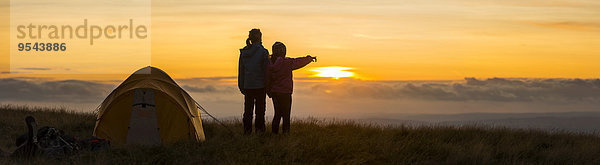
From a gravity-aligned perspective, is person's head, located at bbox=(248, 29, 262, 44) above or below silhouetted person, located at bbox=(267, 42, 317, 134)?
above

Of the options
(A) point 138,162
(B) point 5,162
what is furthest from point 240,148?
(B) point 5,162

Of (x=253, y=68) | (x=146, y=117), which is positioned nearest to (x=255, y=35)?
(x=253, y=68)

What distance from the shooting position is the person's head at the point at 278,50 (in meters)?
12.5

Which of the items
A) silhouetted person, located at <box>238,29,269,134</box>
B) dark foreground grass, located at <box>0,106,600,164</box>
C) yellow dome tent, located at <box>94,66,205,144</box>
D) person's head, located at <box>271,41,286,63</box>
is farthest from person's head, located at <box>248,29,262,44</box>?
yellow dome tent, located at <box>94,66,205,144</box>

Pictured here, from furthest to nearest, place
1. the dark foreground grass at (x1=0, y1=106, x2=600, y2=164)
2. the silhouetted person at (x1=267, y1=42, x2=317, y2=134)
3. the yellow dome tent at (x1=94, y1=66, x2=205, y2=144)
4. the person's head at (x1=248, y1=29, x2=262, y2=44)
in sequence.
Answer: the yellow dome tent at (x1=94, y1=66, x2=205, y2=144), the person's head at (x1=248, y1=29, x2=262, y2=44), the silhouetted person at (x1=267, y1=42, x2=317, y2=134), the dark foreground grass at (x1=0, y1=106, x2=600, y2=164)

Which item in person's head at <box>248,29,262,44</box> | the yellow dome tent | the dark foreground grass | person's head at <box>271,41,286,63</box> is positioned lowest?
the dark foreground grass

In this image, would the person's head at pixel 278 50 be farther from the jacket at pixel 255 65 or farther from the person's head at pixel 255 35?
the person's head at pixel 255 35

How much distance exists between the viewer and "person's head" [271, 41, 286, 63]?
41.0 feet

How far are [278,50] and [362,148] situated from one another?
9.15 feet

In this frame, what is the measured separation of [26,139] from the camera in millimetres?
12016

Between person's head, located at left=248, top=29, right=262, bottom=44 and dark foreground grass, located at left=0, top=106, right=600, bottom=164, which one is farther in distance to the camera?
person's head, located at left=248, top=29, right=262, bottom=44

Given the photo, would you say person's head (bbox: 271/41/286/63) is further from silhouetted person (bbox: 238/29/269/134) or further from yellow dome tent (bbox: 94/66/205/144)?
yellow dome tent (bbox: 94/66/205/144)

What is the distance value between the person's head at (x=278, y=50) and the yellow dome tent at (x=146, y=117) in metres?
2.38

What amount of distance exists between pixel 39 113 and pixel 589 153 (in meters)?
16.7
